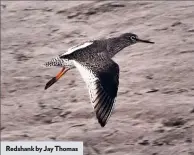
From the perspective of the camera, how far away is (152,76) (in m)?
2.20

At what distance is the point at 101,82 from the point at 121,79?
9 cm

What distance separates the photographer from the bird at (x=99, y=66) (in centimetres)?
218

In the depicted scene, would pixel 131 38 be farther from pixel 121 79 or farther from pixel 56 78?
pixel 56 78

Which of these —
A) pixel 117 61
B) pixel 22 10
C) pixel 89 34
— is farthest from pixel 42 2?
pixel 117 61

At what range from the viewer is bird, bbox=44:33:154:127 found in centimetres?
218

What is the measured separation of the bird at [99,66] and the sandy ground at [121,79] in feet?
0.08

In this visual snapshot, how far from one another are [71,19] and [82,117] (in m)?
0.50

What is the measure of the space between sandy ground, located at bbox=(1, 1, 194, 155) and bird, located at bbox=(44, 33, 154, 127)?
0.03m

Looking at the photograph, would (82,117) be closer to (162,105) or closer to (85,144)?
(85,144)
